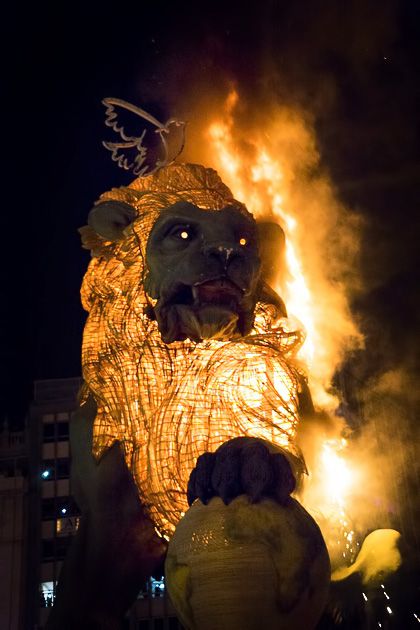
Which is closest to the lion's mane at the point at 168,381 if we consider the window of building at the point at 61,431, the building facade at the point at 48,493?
the building facade at the point at 48,493

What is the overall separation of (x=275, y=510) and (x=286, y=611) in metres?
0.35

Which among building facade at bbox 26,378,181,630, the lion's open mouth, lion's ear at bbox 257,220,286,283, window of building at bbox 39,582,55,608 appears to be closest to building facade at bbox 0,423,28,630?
building facade at bbox 26,378,181,630

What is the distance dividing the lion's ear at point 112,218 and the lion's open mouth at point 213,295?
1.93 feet

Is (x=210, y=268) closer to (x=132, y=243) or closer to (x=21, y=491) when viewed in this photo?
(x=132, y=243)

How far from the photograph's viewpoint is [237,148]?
15.5 feet

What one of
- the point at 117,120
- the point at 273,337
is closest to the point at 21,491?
the point at 117,120

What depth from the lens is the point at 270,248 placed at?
13.3ft

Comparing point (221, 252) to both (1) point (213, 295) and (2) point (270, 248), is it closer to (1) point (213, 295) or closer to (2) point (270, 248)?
(1) point (213, 295)

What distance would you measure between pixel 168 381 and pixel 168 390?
5 cm

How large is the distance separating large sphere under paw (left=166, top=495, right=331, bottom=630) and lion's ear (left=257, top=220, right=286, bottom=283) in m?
1.43

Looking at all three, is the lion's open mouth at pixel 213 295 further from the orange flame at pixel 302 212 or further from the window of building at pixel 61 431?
the window of building at pixel 61 431

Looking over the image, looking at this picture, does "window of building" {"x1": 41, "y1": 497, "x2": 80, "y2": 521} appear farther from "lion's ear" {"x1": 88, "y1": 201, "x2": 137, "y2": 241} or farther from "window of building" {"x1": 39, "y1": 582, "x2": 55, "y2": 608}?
"lion's ear" {"x1": 88, "y1": 201, "x2": 137, "y2": 241}

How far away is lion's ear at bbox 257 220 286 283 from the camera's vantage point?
405 centimetres

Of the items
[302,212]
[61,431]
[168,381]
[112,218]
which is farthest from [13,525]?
[168,381]
